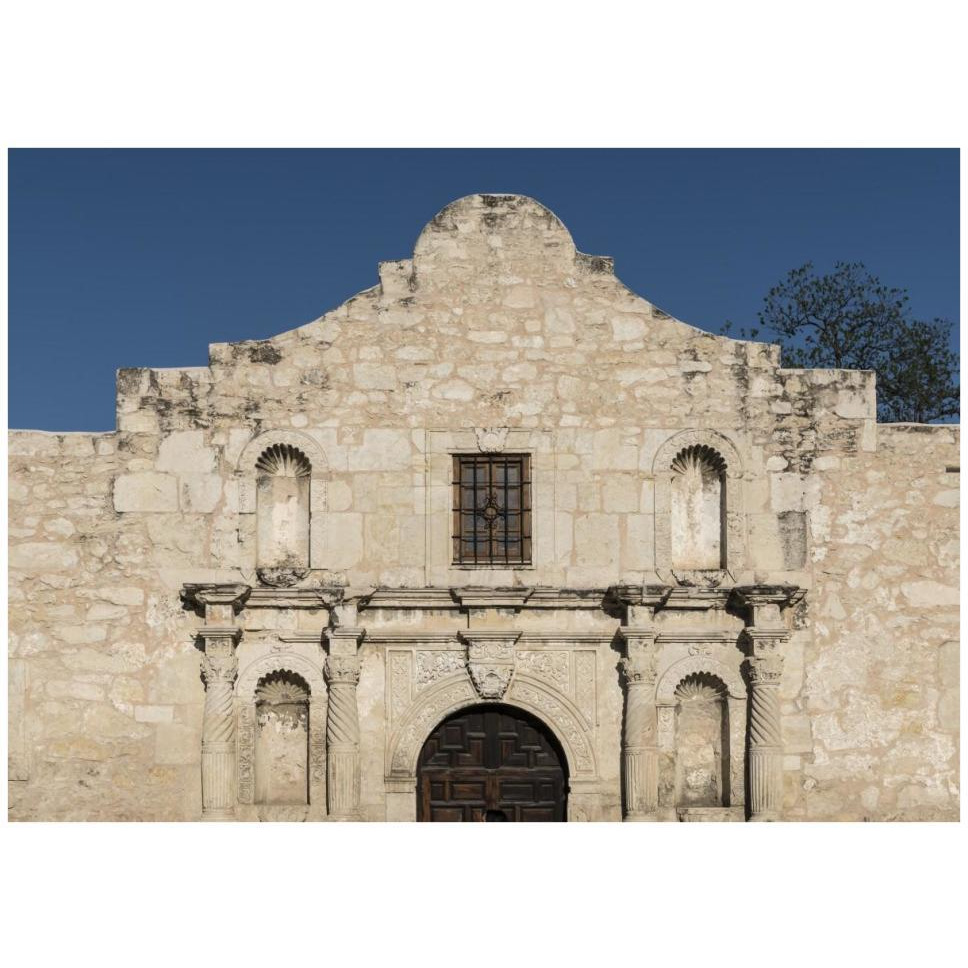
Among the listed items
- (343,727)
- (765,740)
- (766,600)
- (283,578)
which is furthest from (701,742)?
(283,578)

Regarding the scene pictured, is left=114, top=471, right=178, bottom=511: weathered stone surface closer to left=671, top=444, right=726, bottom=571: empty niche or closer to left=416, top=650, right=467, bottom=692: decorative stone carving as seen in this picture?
left=416, top=650, right=467, bottom=692: decorative stone carving

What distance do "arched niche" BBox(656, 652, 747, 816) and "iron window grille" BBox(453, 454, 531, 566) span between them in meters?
1.75

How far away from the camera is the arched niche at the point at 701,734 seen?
13141 millimetres

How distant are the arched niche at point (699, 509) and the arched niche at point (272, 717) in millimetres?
3173

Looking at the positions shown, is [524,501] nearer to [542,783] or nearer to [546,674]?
[546,674]

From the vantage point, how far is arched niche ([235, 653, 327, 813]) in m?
13.1

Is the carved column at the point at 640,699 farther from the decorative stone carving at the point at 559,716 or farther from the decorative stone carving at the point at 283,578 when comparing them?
the decorative stone carving at the point at 283,578

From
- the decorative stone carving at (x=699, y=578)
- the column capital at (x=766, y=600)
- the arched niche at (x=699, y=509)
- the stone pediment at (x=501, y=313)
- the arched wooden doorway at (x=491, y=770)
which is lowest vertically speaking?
the arched wooden doorway at (x=491, y=770)

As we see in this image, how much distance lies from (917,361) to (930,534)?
665 centimetres

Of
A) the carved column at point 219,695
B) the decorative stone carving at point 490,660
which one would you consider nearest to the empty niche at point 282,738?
the carved column at point 219,695

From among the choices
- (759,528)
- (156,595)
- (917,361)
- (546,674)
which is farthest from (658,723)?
(917,361)

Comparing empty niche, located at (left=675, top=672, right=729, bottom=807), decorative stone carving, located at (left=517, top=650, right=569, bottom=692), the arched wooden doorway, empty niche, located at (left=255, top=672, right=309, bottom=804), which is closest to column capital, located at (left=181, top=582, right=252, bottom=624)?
empty niche, located at (left=255, top=672, right=309, bottom=804)

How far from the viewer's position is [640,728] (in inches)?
512

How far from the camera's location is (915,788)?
13141 millimetres
